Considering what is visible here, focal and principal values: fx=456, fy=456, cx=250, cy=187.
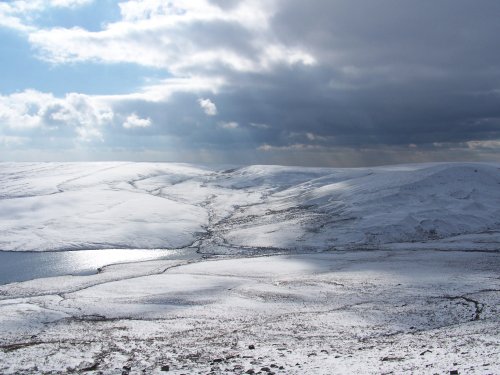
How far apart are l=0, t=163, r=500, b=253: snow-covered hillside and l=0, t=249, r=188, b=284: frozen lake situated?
88.8 inches

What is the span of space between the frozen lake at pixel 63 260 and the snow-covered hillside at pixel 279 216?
2254mm

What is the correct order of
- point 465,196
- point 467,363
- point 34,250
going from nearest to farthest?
point 467,363, point 34,250, point 465,196

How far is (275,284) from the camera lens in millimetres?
27172

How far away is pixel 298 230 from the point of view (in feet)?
159

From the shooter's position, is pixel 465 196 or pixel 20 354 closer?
pixel 20 354

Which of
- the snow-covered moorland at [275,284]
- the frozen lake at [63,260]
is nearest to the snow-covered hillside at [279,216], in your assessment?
the snow-covered moorland at [275,284]

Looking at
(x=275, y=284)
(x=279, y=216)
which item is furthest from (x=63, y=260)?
(x=279, y=216)

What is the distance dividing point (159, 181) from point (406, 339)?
85.7 metres

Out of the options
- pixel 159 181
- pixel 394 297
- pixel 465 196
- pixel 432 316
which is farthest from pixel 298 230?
pixel 159 181

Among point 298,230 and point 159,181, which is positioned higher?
point 159,181

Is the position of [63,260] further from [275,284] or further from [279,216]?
[279,216]

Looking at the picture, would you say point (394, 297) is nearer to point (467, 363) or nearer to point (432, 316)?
point (432, 316)

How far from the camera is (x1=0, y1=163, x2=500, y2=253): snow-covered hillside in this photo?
148ft

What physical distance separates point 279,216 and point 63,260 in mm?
26291
